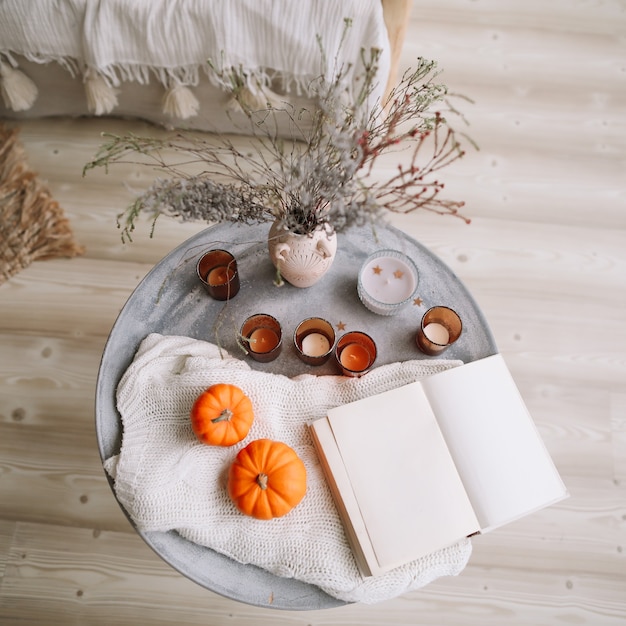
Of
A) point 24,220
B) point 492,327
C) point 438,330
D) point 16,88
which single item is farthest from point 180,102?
point 492,327

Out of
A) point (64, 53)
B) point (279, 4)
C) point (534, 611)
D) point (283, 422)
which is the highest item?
point (279, 4)

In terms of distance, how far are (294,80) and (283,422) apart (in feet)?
3.12

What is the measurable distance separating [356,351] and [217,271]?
32 cm

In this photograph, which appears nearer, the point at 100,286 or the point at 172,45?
the point at 172,45

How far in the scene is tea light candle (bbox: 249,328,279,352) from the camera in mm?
1019

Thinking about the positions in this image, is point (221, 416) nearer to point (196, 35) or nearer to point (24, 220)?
point (196, 35)

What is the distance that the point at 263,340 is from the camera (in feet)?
3.37

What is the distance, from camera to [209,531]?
0.88 meters

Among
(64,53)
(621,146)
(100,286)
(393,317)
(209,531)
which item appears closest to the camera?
(209,531)

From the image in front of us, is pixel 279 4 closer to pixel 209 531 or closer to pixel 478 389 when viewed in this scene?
pixel 478 389

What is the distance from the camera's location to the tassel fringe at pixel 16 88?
4.93 feet

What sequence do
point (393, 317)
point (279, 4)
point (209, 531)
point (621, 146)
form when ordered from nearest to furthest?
point (209, 531), point (393, 317), point (279, 4), point (621, 146)

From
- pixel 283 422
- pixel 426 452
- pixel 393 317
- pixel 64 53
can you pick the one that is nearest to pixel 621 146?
pixel 393 317

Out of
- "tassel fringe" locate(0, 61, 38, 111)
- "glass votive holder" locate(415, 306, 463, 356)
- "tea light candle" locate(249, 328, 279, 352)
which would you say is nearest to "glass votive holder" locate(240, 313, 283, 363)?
"tea light candle" locate(249, 328, 279, 352)
